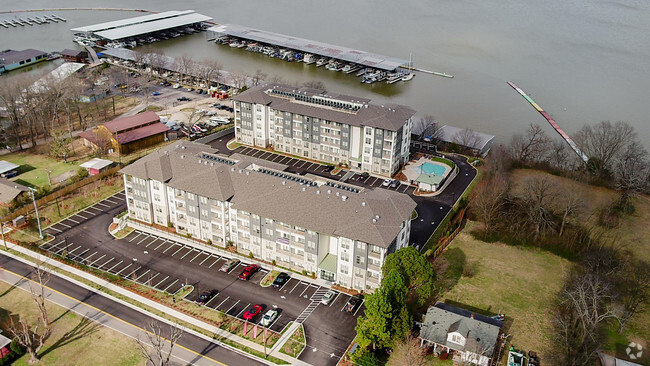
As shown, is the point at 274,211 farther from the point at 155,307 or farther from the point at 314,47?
the point at 314,47

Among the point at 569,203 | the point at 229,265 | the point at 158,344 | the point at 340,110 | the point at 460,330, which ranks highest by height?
the point at 340,110

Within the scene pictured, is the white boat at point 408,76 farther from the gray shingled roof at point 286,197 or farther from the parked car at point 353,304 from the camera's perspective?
the parked car at point 353,304

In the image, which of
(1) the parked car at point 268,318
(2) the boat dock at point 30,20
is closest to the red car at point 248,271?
(1) the parked car at point 268,318

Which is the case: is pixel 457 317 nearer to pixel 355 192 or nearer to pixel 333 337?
pixel 333 337

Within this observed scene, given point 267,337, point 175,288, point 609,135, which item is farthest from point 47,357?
point 609,135

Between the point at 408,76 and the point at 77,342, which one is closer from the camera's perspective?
the point at 77,342

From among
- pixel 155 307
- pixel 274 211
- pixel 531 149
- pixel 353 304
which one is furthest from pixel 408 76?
pixel 155 307
